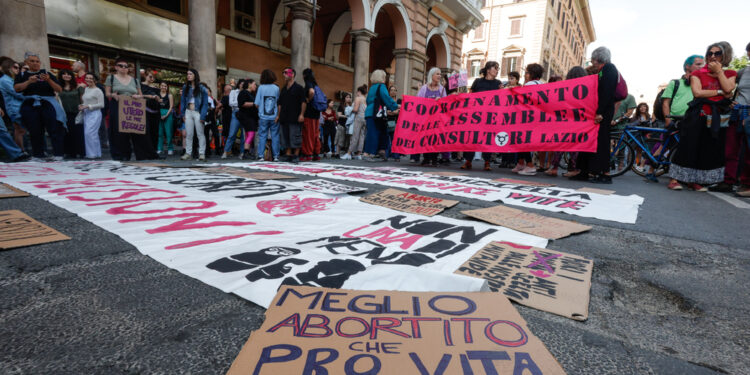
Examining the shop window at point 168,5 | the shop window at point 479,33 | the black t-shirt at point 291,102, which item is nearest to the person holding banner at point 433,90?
the black t-shirt at point 291,102

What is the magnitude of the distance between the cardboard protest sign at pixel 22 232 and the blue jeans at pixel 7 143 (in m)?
4.48

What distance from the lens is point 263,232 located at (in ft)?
6.34

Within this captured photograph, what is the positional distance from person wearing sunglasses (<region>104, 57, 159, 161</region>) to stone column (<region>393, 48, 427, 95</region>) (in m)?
10.2

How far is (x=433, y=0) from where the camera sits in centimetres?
1537

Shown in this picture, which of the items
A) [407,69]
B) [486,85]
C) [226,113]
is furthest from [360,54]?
[486,85]

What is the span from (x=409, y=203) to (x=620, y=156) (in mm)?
5126

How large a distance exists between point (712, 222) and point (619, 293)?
2.20m

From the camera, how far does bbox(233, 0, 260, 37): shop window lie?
509 inches

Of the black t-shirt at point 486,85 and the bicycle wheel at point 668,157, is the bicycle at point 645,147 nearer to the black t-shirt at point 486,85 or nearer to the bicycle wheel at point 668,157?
the bicycle wheel at point 668,157

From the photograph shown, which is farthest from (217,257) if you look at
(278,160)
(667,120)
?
(667,120)

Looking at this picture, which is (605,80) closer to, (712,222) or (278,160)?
(712,222)

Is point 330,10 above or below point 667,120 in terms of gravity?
above

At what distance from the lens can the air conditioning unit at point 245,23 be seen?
1294cm

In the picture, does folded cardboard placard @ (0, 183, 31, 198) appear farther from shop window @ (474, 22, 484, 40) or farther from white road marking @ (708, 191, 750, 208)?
shop window @ (474, 22, 484, 40)
